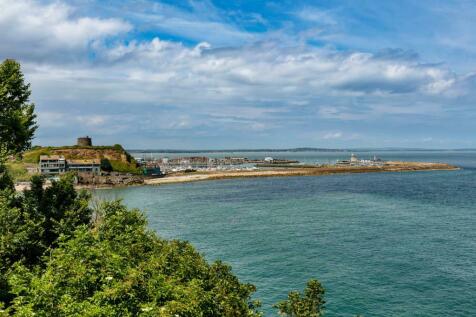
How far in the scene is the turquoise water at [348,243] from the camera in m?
36.9

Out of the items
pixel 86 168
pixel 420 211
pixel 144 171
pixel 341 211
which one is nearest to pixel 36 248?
pixel 341 211

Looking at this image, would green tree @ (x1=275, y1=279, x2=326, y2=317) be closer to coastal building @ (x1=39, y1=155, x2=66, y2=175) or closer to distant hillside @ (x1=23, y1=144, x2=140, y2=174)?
coastal building @ (x1=39, y1=155, x2=66, y2=175)

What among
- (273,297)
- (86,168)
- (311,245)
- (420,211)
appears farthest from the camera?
(86,168)

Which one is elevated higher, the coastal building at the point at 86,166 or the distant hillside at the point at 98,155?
the distant hillside at the point at 98,155

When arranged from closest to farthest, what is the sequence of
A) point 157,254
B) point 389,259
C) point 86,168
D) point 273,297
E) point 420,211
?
point 157,254
point 273,297
point 389,259
point 420,211
point 86,168

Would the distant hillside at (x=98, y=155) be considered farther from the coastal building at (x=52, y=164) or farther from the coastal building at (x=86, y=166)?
the coastal building at (x=52, y=164)

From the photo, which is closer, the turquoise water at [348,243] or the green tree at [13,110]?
the green tree at [13,110]

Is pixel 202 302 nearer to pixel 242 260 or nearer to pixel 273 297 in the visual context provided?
pixel 273 297

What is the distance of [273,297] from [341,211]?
48.0 meters

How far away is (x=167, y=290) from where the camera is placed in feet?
58.3

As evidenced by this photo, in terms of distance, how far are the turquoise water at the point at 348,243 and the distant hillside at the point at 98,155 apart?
75.1m

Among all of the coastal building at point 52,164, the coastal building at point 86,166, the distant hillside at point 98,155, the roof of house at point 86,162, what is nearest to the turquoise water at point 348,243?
the coastal building at point 86,166

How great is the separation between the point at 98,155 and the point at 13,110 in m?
159

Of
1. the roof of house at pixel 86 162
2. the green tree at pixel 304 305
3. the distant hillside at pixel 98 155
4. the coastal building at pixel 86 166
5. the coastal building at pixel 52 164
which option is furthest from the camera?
the distant hillside at pixel 98 155
